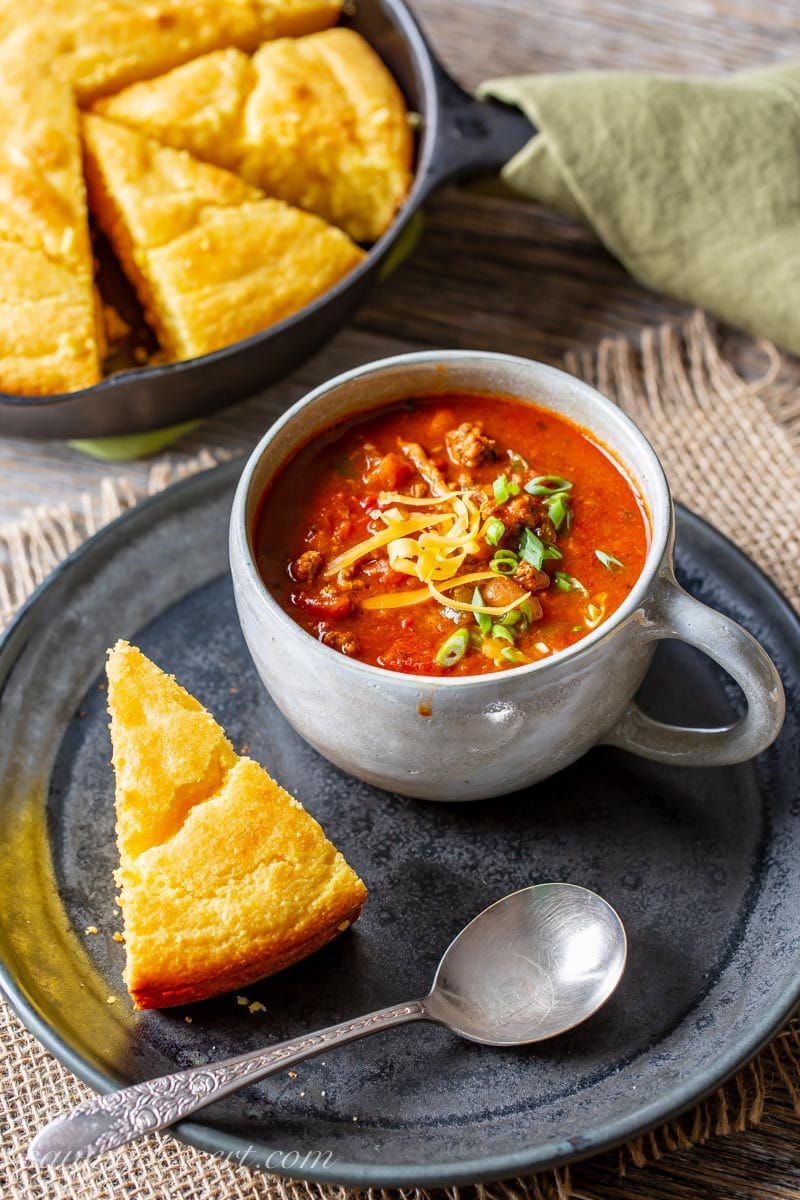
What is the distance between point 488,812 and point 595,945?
0.35 meters

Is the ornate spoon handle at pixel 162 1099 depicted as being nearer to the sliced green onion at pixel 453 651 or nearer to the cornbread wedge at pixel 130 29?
the sliced green onion at pixel 453 651

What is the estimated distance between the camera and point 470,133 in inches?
136

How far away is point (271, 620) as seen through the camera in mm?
2096

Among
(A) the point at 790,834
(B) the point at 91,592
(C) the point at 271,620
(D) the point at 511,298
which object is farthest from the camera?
(D) the point at 511,298

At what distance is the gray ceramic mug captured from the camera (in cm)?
201

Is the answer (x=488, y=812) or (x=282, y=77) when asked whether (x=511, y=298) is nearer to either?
(x=282, y=77)

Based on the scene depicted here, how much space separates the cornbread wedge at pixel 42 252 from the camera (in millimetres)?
3154

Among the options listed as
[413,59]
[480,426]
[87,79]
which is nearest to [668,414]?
[480,426]

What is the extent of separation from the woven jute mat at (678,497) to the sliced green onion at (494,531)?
0.99m

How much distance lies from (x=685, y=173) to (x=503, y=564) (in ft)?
5.80

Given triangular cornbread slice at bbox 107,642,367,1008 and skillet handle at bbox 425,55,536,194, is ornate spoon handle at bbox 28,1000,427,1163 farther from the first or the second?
skillet handle at bbox 425,55,536,194

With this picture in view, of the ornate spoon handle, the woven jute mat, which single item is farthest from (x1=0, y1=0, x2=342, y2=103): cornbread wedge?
the ornate spoon handle

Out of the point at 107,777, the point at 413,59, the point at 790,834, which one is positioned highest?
the point at 413,59

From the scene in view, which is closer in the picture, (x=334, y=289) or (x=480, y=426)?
(x=480, y=426)
